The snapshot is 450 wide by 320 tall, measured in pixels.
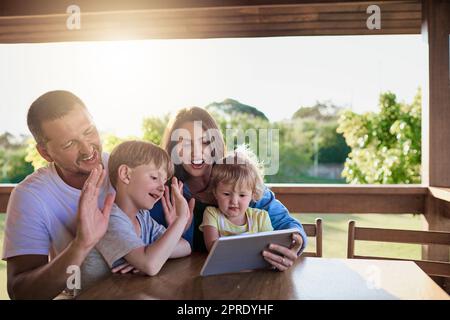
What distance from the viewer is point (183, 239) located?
5.75 feet

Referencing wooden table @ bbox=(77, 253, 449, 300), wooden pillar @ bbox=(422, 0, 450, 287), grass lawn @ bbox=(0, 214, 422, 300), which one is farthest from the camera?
grass lawn @ bbox=(0, 214, 422, 300)

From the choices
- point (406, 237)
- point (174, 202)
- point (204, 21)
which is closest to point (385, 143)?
point (204, 21)

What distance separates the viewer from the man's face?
1.53 metres

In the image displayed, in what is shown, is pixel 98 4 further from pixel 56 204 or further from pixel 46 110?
pixel 56 204

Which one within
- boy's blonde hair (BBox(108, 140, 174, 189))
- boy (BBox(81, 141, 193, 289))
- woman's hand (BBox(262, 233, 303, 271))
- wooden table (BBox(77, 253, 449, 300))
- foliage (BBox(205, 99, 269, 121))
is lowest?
wooden table (BBox(77, 253, 449, 300))

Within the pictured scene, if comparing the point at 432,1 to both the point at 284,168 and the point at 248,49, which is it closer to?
the point at 248,49

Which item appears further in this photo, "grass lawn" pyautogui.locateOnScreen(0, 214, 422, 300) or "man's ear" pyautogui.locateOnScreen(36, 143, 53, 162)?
"grass lawn" pyautogui.locateOnScreen(0, 214, 422, 300)

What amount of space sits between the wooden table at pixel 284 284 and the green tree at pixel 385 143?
2784 millimetres

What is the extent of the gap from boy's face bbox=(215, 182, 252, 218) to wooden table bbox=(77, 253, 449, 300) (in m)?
0.24

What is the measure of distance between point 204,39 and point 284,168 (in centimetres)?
412

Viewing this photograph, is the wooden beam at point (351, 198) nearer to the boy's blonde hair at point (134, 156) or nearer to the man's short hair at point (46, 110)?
the boy's blonde hair at point (134, 156)

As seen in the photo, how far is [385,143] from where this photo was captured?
4961 mm

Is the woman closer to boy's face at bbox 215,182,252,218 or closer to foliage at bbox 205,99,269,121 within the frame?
boy's face at bbox 215,182,252,218

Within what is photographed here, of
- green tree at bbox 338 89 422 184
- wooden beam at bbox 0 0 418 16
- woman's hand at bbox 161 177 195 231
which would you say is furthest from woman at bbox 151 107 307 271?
green tree at bbox 338 89 422 184
